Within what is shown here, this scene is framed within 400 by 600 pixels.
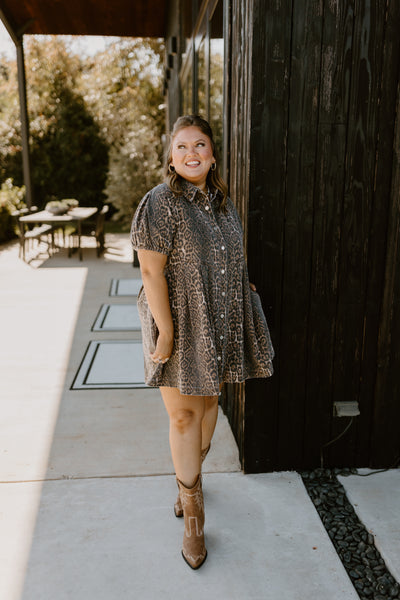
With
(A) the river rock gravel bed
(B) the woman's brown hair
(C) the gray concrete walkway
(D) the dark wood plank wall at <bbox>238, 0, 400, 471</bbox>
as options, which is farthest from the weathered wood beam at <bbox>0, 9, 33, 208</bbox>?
(A) the river rock gravel bed

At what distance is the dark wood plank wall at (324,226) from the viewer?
7.64 ft

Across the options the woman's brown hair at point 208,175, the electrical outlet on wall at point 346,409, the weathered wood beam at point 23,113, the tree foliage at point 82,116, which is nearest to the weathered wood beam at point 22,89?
the weathered wood beam at point 23,113

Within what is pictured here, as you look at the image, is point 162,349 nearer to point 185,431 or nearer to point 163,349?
→ point 163,349

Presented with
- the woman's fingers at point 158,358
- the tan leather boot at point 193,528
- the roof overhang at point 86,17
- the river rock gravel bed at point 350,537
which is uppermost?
the roof overhang at point 86,17

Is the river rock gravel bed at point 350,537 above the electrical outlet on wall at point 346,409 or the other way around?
the other way around

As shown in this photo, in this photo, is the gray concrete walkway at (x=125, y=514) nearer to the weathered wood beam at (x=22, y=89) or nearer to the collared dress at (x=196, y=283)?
the collared dress at (x=196, y=283)

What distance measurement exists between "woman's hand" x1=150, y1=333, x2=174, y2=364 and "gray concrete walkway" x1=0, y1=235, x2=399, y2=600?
2.49 feet

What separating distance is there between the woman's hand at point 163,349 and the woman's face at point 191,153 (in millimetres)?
575

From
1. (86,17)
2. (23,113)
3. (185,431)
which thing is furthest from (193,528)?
(23,113)

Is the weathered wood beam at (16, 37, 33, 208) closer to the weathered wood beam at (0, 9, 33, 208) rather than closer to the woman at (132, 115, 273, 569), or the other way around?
the weathered wood beam at (0, 9, 33, 208)

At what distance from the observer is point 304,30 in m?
2.31

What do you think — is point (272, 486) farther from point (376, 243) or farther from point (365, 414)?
point (376, 243)

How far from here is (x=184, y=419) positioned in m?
2.03

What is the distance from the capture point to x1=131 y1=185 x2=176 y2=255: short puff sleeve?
185 centimetres
